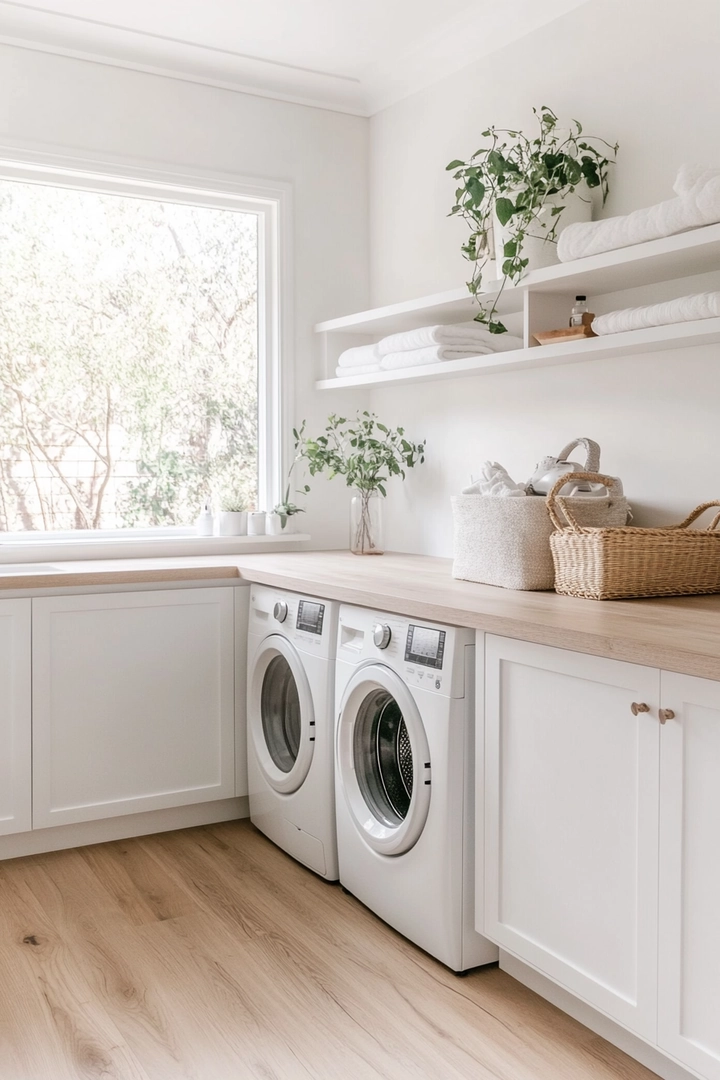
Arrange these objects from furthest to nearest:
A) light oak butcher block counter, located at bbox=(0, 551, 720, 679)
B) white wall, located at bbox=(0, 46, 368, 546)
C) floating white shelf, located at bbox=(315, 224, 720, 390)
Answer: white wall, located at bbox=(0, 46, 368, 546)
floating white shelf, located at bbox=(315, 224, 720, 390)
light oak butcher block counter, located at bbox=(0, 551, 720, 679)

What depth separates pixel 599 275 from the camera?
2.41m

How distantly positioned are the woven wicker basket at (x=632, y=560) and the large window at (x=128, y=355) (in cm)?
174

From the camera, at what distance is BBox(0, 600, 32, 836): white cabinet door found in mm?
2674

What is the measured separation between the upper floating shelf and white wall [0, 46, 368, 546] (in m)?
0.52

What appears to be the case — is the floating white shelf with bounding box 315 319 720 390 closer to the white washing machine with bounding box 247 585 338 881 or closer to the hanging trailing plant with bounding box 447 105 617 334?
the hanging trailing plant with bounding box 447 105 617 334

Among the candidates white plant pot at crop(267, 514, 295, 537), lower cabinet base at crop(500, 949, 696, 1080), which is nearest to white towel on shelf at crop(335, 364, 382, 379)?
white plant pot at crop(267, 514, 295, 537)

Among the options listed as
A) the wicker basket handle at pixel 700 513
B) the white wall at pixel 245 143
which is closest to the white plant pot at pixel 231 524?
the white wall at pixel 245 143

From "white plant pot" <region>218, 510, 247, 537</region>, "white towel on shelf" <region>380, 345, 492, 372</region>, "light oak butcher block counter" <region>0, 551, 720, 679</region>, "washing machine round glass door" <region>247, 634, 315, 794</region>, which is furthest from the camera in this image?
"white plant pot" <region>218, 510, 247, 537</region>

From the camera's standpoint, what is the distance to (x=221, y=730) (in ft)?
9.96

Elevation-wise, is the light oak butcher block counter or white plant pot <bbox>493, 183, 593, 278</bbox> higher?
white plant pot <bbox>493, 183, 593, 278</bbox>

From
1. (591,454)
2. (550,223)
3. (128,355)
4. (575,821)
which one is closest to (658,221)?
(550,223)

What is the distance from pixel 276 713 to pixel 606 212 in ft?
5.84

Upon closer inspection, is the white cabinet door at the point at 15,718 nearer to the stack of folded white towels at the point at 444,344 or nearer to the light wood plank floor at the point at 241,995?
the light wood plank floor at the point at 241,995

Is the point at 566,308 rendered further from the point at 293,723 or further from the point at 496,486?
the point at 293,723
